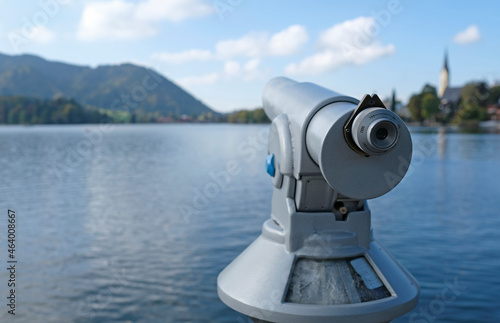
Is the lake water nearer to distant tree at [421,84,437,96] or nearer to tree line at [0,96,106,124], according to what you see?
distant tree at [421,84,437,96]

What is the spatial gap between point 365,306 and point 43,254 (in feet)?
31.0

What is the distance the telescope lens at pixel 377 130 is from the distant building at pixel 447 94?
13133cm

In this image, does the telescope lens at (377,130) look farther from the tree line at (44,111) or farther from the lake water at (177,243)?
the tree line at (44,111)

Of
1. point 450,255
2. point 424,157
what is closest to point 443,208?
point 450,255

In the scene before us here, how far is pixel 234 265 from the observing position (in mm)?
4344

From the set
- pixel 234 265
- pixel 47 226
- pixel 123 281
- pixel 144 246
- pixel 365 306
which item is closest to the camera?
pixel 365 306

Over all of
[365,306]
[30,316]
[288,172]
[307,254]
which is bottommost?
[30,316]

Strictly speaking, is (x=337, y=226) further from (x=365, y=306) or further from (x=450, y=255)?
(x=450, y=255)

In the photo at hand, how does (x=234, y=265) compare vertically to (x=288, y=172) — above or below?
below

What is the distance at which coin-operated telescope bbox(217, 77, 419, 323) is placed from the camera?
10.9 feet

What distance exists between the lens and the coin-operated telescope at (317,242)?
10.9 ft

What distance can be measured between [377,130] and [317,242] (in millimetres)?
1103


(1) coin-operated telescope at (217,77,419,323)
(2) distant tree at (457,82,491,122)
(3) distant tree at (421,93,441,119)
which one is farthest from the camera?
(3) distant tree at (421,93,441,119)

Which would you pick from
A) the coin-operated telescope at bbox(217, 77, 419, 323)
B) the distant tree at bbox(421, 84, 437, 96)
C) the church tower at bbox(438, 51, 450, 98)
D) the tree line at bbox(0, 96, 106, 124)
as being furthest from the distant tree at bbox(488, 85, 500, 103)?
the coin-operated telescope at bbox(217, 77, 419, 323)
